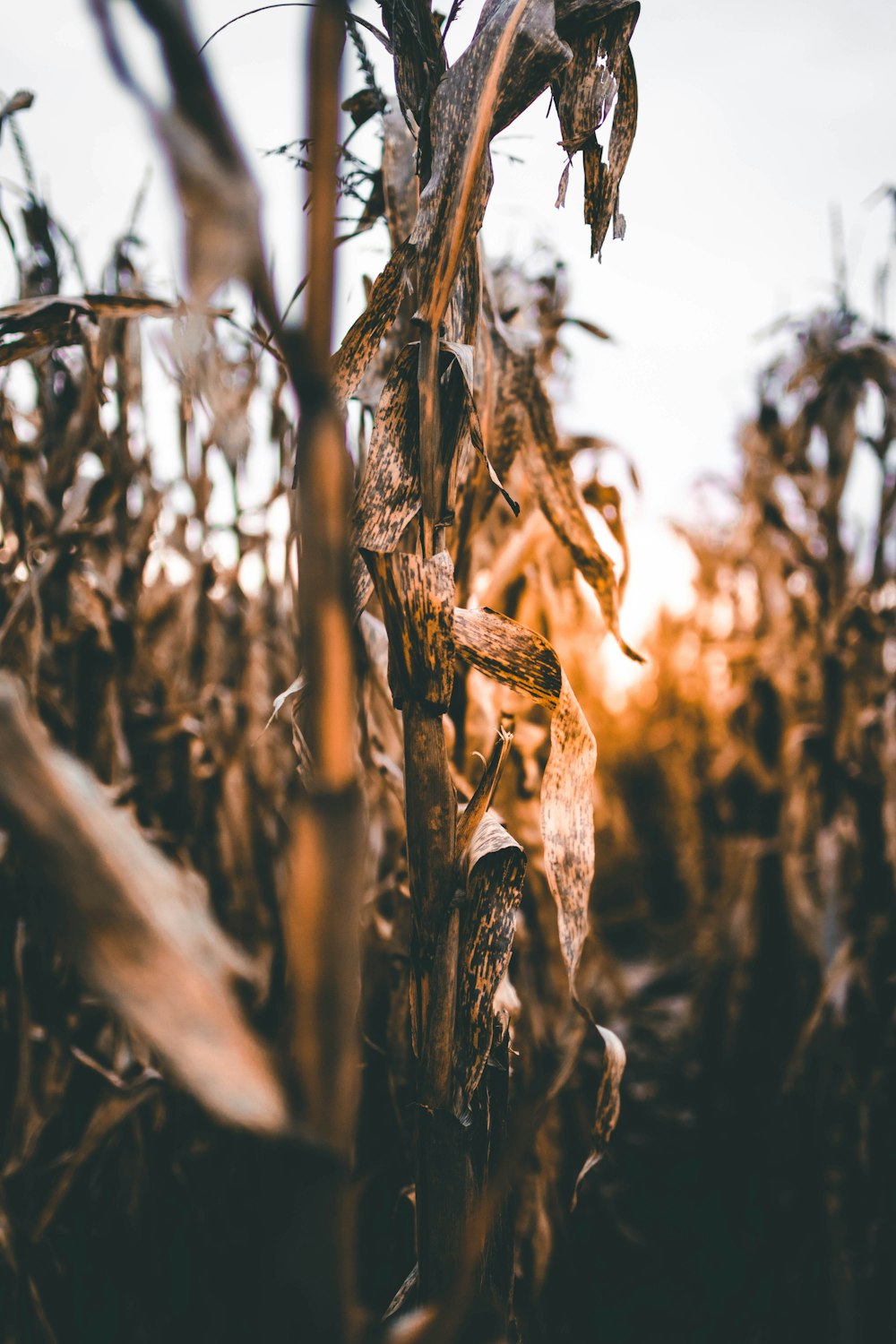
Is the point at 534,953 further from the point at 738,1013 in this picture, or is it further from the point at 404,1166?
the point at 738,1013

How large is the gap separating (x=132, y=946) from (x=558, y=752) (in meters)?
0.25

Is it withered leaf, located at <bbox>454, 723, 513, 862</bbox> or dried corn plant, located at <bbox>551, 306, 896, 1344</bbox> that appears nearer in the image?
withered leaf, located at <bbox>454, 723, 513, 862</bbox>

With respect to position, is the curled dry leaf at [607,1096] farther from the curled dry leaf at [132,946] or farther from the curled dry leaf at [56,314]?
the curled dry leaf at [56,314]

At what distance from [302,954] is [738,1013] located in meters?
1.42

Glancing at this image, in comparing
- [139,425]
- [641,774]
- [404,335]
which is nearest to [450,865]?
[404,335]

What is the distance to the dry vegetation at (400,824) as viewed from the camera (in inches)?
7.0

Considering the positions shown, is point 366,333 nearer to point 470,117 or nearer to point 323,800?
point 470,117

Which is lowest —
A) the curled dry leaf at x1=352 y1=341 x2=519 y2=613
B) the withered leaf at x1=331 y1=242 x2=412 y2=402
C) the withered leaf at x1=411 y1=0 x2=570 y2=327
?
the curled dry leaf at x1=352 y1=341 x2=519 y2=613

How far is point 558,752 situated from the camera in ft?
1.28

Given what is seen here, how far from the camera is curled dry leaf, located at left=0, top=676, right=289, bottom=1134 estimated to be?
172 millimetres

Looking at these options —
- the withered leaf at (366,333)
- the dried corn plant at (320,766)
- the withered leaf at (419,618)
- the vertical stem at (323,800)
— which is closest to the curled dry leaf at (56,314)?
the dried corn plant at (320,766)

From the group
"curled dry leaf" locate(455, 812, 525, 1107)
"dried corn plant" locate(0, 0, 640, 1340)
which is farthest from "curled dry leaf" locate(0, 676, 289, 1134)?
"curled dry leaf" locate(455, 812, 525, 1107)

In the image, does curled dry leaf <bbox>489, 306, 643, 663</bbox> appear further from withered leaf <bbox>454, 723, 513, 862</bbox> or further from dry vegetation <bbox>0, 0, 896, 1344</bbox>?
withered leaf <bbox>454, 723, 513, 862</bbox>

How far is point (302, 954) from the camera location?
0.58 feet
